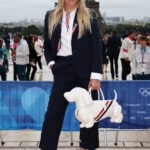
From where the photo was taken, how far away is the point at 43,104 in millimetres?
5078

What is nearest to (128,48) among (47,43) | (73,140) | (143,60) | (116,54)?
(116,54)

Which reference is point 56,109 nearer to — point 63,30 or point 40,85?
point 63,30

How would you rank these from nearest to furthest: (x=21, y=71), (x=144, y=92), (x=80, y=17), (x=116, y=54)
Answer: (x=80, y=17) < (x=144, y=92) < (x=21, y=71) < (x=116, y=54)

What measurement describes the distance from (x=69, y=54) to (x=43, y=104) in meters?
1.76

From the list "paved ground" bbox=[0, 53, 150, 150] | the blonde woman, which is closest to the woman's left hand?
the blonde woman

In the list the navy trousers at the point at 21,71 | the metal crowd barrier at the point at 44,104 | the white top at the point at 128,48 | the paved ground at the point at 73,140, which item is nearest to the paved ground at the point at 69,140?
the paved ground at the point at 73,140

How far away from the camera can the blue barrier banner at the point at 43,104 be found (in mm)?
5000

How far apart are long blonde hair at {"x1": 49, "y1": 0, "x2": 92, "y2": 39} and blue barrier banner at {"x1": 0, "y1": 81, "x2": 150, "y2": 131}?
1.60 meters

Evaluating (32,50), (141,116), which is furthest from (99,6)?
(141,116)

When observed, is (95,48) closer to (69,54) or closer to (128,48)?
(69,54)

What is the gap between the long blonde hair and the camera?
11.2 feet

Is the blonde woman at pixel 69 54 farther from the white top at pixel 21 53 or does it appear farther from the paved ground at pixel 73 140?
the white top at pixel 21 53

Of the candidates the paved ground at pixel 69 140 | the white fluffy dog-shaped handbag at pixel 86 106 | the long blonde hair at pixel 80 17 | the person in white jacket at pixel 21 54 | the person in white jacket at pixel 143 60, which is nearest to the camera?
the white fluffy dog-shaped handbag at pixel 86 106

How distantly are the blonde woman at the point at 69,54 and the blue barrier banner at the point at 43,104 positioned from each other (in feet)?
4.76
